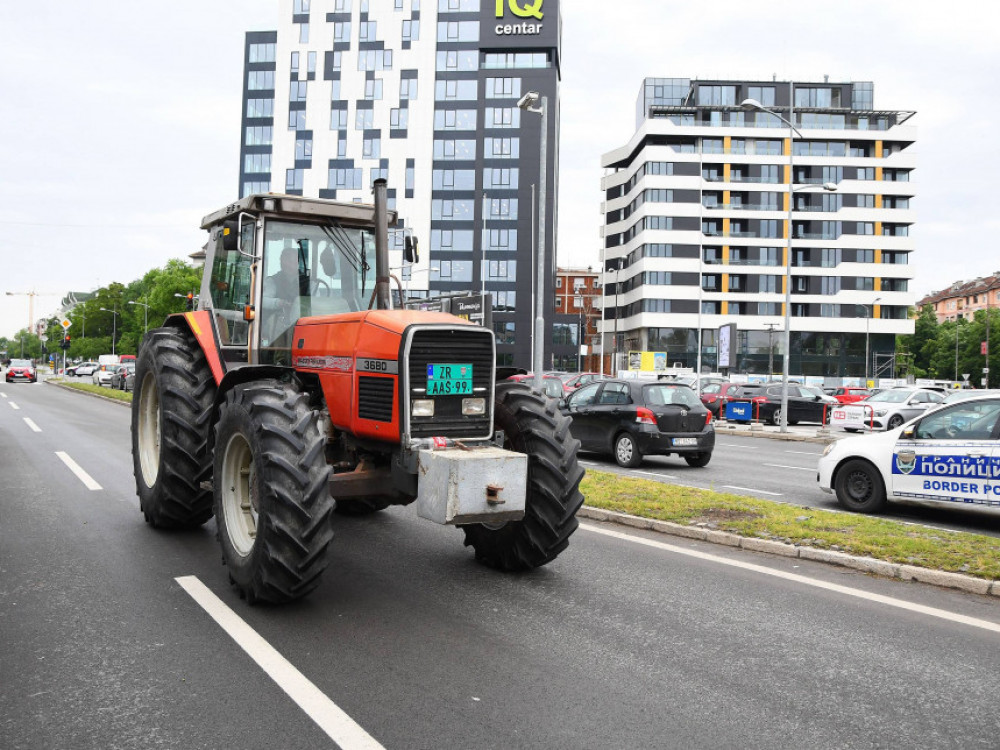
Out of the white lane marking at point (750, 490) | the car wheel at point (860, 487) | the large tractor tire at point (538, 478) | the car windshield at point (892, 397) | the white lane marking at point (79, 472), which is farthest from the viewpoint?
the car windshield at point (892, 397)

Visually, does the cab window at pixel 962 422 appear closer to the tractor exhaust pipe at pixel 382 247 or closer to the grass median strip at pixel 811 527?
the grass median strip at pixel 811 527

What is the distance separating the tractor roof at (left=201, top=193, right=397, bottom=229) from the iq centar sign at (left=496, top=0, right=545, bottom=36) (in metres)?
75.3

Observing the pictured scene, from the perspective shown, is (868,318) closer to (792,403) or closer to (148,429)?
(792,403)

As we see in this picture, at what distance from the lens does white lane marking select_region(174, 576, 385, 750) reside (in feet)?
11.2

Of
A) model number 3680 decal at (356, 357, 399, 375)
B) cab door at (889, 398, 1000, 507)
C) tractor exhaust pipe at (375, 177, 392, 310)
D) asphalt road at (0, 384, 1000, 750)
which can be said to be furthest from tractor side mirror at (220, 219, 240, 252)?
cab door at (889, 398, 1000, 507)

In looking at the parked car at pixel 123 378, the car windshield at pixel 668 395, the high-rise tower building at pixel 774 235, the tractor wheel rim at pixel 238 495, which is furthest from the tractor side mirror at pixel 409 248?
the high-rise tower building at pixel 774 235

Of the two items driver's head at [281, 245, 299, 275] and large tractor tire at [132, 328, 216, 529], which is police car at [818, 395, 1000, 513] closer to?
driver's head at [281, 245, 299, 275]

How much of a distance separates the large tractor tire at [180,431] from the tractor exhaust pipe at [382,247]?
188cm

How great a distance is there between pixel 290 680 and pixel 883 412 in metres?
26.8

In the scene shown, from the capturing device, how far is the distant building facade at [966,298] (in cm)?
13012

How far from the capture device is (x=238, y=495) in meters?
5.69

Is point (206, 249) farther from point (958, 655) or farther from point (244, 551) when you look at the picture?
point (958, 655)

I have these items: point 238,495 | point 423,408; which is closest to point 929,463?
point 423,408

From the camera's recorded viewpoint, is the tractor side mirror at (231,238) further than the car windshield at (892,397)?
No
